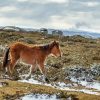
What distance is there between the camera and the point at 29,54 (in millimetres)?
28078

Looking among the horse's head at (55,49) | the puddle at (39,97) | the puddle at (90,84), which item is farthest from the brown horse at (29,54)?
the puddle at (39,97)

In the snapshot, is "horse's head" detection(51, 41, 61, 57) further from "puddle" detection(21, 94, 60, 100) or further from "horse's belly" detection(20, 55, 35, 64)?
"puddle" detection(21, 94, 60, 100)

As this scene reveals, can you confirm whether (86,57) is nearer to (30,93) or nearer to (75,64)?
(75,64)

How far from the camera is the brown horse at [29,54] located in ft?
90.4

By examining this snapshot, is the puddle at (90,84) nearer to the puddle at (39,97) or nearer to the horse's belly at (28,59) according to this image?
the horse's belly at (28,59)

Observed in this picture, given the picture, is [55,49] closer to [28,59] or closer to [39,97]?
[28,59]

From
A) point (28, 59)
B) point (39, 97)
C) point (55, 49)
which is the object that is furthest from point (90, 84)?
point (39, 97)

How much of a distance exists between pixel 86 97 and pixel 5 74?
8.31 metres

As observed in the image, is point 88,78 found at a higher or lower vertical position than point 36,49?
lower

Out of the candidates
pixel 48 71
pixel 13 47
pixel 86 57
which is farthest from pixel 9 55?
pixel 86 57

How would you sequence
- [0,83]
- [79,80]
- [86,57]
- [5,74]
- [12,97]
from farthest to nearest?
[86,57] < [79,80] < [5,74] < [0,83] < [12,97]

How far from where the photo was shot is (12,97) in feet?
65.2

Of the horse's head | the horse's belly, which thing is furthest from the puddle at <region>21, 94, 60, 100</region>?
the horse's head

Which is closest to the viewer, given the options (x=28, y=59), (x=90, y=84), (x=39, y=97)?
(x=39, y=97)
